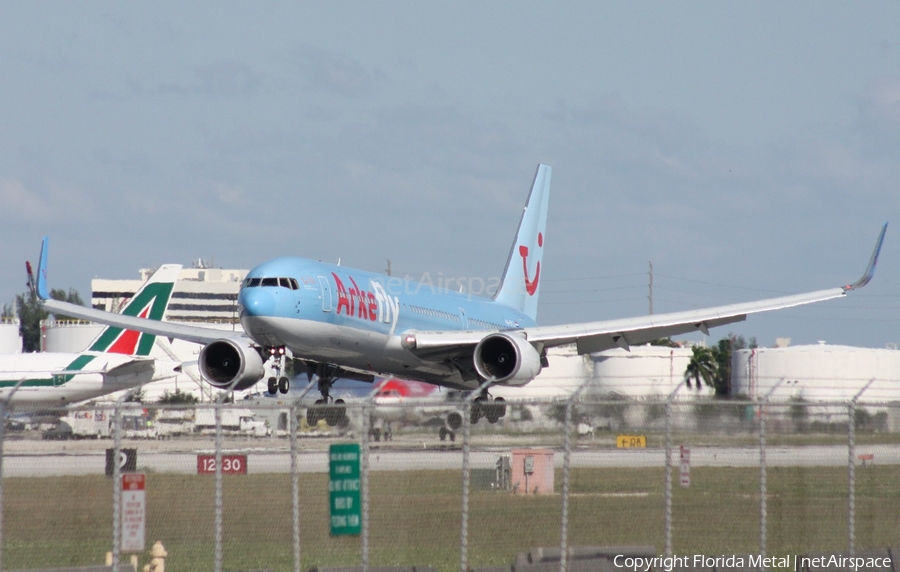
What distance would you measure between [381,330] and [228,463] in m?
11.9

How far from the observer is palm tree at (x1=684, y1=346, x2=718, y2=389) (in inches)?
2982

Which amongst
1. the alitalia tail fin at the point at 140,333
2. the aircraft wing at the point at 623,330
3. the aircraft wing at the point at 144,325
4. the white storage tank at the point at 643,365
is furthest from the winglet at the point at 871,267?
the white storage tank at the point at 643,365

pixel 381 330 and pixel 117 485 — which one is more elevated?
pixel 381 330

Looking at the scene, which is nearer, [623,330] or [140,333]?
[623,330]

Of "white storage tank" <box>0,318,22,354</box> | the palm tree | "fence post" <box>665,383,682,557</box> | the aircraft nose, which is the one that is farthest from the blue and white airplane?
"white storage tank" <box>0,318,22,354</box>

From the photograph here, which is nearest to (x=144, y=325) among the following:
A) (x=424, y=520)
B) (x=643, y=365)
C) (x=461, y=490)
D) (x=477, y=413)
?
(x=477, y=413)

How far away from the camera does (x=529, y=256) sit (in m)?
45.2

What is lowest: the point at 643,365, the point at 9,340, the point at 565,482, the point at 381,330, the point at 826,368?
the point at 565,482

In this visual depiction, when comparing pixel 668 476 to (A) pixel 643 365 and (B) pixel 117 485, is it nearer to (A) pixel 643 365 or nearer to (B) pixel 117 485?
(B) pixel 117 485

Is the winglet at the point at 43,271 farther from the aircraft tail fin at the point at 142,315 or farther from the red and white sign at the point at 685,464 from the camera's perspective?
the red and white sign at the point at 685,464

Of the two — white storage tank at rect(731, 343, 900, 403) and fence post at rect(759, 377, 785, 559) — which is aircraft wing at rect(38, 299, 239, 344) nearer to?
fence post at rect(759, 377, 785, 559)

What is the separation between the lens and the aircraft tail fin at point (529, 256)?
4334 centimetres

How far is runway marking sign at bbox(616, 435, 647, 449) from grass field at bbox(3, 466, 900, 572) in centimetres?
37

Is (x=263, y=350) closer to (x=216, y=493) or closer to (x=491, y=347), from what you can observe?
(x=491, y=347)
